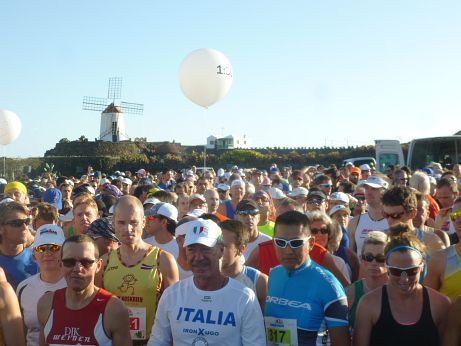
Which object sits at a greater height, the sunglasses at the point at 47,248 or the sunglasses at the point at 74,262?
the sunglasses at the point at 74,262

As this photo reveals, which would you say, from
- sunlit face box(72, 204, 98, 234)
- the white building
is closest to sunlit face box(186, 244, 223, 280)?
sunlit face box(72, 204, 98, 234)

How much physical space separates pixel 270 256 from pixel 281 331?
138 cm

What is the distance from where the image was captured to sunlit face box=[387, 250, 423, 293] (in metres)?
3.44

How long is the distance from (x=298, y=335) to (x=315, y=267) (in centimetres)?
44

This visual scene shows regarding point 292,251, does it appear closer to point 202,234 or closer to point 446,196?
point 202,234

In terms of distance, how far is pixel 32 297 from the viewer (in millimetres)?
4297

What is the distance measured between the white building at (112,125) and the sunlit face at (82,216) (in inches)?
2338

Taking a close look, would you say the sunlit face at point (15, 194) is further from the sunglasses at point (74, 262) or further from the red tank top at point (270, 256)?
the sunglasses at point (74, 262)

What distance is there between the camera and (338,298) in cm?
351

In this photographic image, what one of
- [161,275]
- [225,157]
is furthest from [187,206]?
[225,157]

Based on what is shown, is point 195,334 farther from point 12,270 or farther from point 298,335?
point 12,270

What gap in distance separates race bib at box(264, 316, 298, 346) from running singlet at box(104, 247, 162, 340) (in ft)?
3.27

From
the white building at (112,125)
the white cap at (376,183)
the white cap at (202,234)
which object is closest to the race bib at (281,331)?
the white cap at (202,234)

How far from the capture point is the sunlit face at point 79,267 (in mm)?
3586
